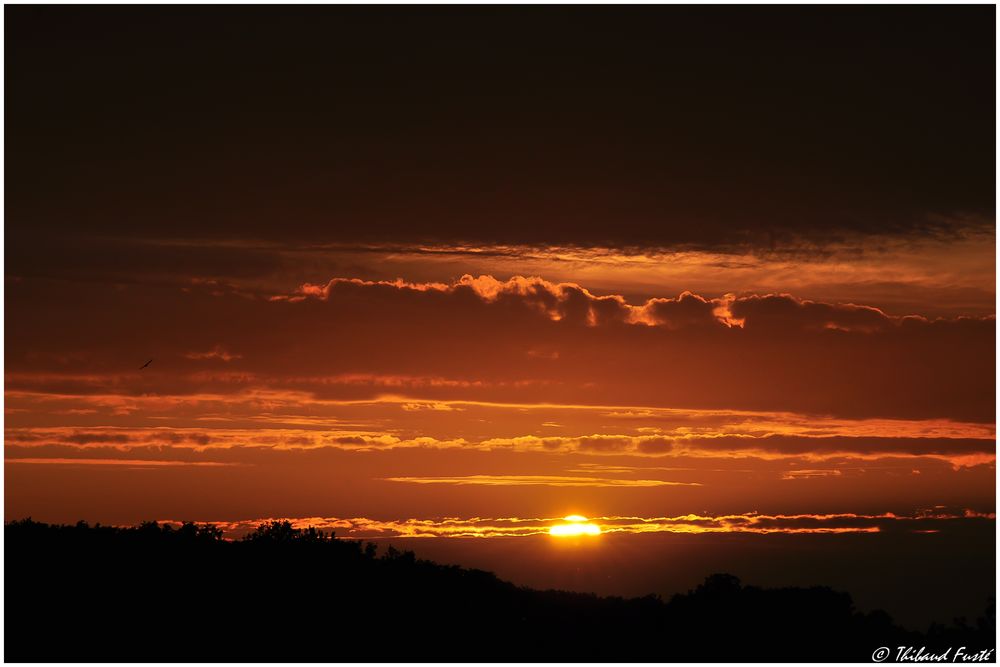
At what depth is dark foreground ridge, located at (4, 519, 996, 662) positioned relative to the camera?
49000 mm

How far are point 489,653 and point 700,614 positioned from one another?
10732mm

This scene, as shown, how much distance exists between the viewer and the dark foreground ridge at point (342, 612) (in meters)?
49.0

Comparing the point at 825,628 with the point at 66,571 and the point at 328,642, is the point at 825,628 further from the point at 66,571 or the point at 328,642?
the point at 66,571

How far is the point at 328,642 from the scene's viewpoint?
49.4 m

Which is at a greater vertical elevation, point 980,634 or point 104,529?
point 104,529

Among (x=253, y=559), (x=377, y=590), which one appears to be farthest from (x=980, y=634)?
(x=253, y=559)

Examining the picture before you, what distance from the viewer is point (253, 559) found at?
5769 centimetres

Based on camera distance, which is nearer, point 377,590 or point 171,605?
point 171,605

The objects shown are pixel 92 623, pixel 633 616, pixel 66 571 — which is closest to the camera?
pixel 92 623

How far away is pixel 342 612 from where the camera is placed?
52000 mm

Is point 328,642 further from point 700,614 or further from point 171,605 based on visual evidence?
point 700,614

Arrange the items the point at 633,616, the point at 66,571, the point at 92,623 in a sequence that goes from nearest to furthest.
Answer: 1. the point at 92,623
2. the point at 66,571
3. the point at 633,616

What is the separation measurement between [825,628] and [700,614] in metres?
4.97

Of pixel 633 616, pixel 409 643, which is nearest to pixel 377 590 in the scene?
pixel 409 643
